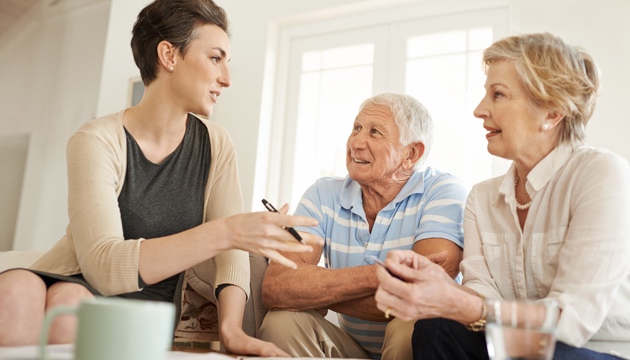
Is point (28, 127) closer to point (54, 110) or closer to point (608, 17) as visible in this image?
point (54, 110)

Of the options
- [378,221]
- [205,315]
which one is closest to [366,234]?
[378,221]

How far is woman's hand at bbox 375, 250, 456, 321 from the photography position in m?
1.05

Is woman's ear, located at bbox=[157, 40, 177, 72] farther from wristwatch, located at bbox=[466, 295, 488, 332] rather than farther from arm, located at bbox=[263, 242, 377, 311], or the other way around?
wristwatch, located at bbox=[466, 295, 488, 332]

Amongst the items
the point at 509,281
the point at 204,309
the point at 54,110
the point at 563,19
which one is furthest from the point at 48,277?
the point at 54,110

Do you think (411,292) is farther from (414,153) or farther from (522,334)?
(414,153)

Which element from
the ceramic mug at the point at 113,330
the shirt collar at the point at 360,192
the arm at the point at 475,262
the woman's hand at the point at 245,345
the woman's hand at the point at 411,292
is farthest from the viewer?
the shirt collar at the point at 360,192

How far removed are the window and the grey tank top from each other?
1.94 m

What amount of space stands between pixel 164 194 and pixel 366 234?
644mm

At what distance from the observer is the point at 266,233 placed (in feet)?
3.66

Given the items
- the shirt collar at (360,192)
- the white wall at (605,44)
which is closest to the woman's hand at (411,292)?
the shirt collar at (360,192)

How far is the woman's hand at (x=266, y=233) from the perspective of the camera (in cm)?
111

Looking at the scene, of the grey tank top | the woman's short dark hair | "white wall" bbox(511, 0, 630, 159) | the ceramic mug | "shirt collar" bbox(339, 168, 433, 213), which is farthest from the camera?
"white wall" bbox(511, 0, 630, 159)

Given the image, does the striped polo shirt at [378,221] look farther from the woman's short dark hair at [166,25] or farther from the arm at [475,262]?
the woman's short dark hair at [166,25]

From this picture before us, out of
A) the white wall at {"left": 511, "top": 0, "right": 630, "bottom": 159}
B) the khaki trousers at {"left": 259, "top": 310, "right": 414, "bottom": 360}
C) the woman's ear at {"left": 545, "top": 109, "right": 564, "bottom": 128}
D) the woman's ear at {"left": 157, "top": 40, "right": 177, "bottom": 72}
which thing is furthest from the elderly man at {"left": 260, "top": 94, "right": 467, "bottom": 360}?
the white wall at {"left": 511, "top": 0, "right": 630, "bottom": 159}
